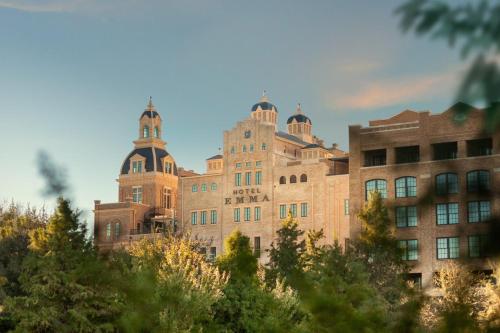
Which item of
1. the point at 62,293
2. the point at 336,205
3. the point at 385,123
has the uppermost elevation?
the point at 385,123

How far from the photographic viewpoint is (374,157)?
253ft

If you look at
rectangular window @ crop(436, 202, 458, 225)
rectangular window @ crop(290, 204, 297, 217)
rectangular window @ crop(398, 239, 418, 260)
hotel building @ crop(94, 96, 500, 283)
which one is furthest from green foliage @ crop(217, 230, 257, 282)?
rectangular window @ crop(398, 239, 418, 260)

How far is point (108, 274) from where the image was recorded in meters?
5.59

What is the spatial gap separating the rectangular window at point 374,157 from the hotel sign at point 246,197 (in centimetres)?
1347

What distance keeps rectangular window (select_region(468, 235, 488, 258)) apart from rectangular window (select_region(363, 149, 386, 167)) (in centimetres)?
7392

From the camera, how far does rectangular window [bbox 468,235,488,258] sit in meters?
2.68

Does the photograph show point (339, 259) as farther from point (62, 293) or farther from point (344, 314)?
point (344, 314)

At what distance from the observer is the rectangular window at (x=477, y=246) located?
2682 millimetres

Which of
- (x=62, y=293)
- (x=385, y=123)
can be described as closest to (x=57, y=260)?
(x=62, y=293)

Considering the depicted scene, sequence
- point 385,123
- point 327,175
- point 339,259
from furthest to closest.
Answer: point 327,175
point 385,123
point 339,259

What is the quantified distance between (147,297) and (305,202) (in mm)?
79215

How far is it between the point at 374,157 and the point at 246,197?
15.8 metres

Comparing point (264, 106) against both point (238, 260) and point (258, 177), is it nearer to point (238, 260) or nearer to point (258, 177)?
point (258, 177)

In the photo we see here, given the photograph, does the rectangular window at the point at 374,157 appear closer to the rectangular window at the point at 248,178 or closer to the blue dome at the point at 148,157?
the rectangular window at the point at 248,178
